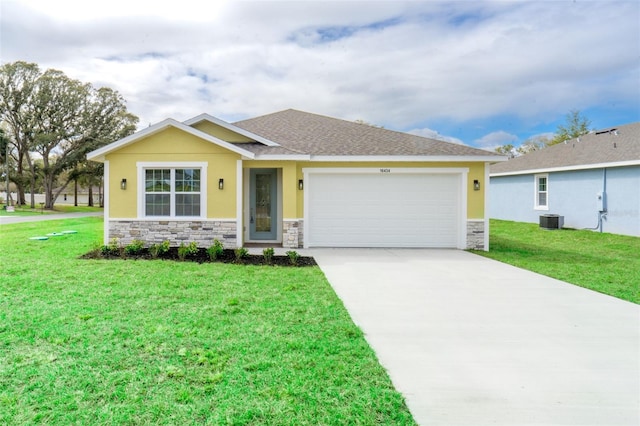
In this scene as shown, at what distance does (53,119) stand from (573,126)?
5116cm

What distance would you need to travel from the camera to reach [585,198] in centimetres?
1591

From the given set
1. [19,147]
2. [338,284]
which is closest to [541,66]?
[338,284]

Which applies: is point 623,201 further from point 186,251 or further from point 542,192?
point 186,251

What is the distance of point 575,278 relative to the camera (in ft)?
23.7

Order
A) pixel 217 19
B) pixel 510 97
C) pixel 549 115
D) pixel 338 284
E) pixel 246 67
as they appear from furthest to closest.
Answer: pixel 549 115 → pixel 510 97 → pixel 246 67 → pixel 217 19 → pixel 338 284

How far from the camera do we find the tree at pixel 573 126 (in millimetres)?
37844

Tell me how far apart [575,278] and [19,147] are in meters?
44.5

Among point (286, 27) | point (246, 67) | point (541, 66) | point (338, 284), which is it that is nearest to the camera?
point (338, 284)

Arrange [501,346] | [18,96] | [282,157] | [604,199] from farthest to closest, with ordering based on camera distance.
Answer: [18,96]
[604,199]
[282,157]
[501,346]

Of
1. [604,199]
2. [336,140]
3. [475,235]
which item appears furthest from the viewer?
[604,199]

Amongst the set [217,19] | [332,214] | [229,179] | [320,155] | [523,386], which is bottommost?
[523,386]

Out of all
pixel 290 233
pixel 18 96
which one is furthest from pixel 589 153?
pixel 18 96

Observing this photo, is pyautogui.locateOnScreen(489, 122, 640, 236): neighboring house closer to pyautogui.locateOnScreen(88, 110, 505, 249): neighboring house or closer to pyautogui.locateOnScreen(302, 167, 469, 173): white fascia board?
pyautogui.locateOnScreen(88, 110, 505, 249): neighboring house

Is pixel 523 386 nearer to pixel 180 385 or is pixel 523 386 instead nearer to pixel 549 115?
pixel 180 385
